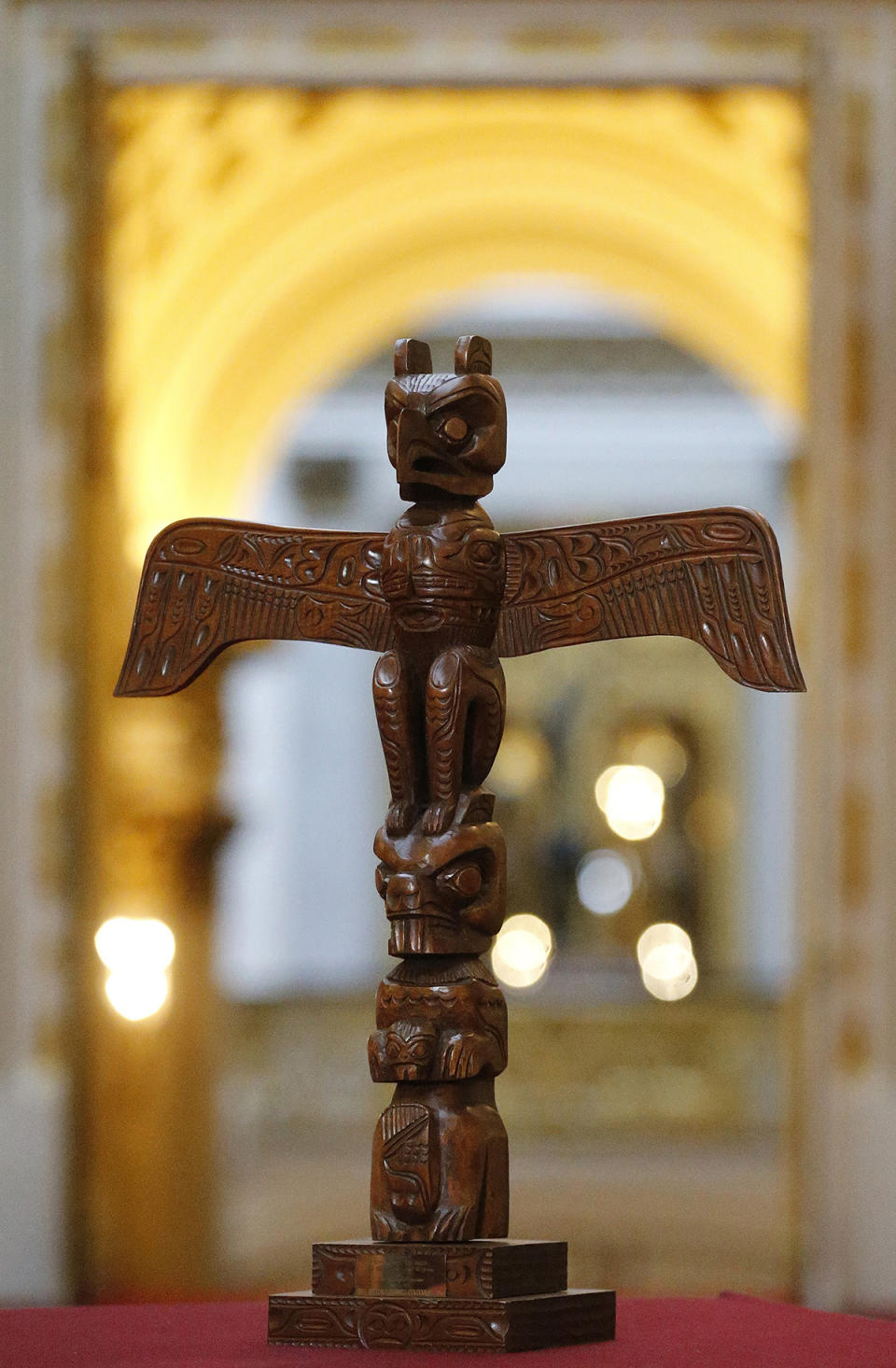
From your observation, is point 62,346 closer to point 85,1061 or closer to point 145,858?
point 85,1061

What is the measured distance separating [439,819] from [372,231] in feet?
19.5

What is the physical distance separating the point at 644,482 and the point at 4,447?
1086 centimetres

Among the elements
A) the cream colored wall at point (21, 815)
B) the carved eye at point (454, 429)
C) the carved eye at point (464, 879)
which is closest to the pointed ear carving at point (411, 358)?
the carved eye at point (454, 429)

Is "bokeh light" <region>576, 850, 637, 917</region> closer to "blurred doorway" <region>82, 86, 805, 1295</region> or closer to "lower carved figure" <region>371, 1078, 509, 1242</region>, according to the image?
"blurred doorway" <region>82, 86, 805, 1295</region>

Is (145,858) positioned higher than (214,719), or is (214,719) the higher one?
(214,719)

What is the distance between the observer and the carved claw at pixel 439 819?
320 centimetres

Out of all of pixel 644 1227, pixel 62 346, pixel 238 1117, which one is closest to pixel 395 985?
pixel 62 346

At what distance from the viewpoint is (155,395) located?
805cm

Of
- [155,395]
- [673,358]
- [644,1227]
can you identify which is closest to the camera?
[155,395]

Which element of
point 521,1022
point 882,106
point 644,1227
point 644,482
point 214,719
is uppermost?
point 644,482

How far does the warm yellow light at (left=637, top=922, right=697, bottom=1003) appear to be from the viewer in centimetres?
1658

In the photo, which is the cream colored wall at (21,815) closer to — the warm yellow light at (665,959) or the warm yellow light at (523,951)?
the warm yellow light at (523,951)

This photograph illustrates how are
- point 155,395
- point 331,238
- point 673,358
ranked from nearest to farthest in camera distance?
point 155,395 < point 331,238 < point 673,358

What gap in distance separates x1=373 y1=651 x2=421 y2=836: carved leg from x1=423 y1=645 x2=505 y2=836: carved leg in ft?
0.11
